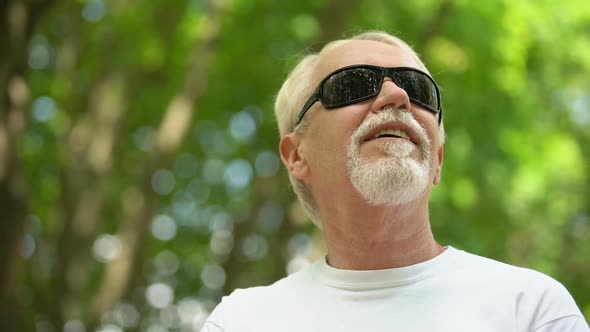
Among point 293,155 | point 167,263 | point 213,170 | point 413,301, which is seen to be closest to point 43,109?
point 213,170

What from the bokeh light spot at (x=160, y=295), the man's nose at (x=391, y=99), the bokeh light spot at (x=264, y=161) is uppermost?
the man's nose at (x=391, y=99)

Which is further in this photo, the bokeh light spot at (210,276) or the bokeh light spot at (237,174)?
the bokeh light spot at (210,276)

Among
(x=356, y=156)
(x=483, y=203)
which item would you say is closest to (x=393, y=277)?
(x=356, y=156)

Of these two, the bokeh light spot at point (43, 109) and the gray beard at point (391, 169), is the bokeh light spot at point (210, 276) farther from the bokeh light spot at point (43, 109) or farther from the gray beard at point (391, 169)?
the gray beard at point (391, 169)

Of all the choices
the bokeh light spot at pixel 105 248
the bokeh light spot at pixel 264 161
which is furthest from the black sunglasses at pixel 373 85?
the bokeh light spot at pixel 105 248

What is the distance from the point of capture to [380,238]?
9.06 ft

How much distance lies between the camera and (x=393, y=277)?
260 centimetres

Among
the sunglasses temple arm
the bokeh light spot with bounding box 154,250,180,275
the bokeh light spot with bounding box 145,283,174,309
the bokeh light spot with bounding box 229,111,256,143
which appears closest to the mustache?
the sunglasses temple arm

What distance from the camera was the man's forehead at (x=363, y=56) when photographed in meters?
2.99

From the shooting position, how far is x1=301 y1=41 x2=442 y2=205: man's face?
2691 mm

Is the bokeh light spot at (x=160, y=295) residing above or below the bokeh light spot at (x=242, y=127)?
below

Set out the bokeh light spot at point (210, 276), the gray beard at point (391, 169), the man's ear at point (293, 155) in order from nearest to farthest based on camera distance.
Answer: the gray beard at point (391, 169)
the man's ear at point (293, 155)
the bokeh light spot at point (210, 276)

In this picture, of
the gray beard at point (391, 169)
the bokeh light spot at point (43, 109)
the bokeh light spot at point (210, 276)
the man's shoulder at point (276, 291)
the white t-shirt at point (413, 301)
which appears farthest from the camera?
the bokeh light spot at point (210, 276)

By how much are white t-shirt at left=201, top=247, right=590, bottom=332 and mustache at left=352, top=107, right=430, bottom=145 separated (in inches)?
15.4
